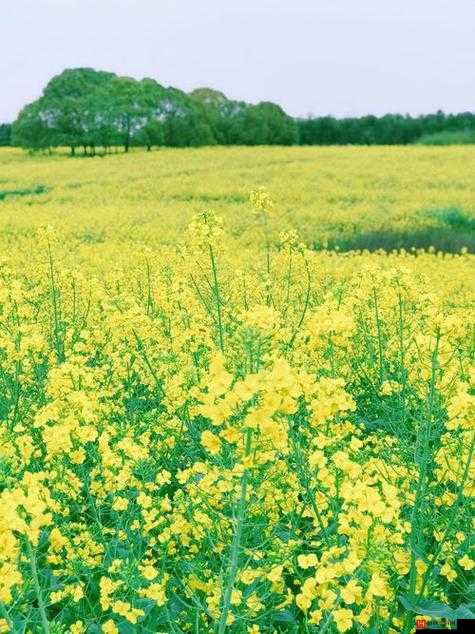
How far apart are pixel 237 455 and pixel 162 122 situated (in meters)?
48.7

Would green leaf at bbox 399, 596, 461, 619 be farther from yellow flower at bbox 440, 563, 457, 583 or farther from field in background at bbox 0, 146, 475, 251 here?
field in background at bbox 0, 146, 475, 251

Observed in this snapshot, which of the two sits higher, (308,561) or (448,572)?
(308,561)

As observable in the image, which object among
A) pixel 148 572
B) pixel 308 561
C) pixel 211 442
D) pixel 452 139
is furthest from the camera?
pixel 452 139

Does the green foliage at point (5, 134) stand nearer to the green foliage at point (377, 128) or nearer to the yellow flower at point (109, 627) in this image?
the green foliage at point (377, 128)

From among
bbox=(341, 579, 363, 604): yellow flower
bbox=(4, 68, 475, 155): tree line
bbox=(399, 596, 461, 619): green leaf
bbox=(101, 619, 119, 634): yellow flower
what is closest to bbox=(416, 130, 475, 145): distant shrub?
bbox=(4, 68, 475, 155): tree line

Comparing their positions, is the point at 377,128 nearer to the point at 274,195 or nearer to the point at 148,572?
the point at 274,195

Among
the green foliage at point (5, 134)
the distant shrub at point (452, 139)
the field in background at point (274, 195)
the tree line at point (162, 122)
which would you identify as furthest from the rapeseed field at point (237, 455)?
the green foliage at point (5, 134)

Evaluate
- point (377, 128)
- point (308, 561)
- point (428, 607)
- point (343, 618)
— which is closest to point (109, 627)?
point (308, 561)

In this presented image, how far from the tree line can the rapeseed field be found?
132ft

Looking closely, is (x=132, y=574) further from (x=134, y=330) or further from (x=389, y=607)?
(x=134, y=330)

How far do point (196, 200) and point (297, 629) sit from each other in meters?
18.8

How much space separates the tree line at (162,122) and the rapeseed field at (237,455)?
40384 millimetres

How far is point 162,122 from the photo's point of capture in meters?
48.8

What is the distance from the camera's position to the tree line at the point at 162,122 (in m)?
47.2
